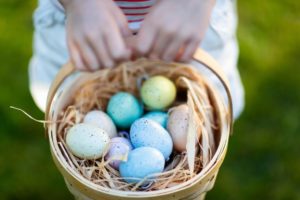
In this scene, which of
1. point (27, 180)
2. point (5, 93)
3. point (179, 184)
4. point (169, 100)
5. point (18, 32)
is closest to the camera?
point (179, 184)

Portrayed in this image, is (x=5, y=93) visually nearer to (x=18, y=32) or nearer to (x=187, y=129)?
(x=18, y=32)

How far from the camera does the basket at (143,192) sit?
1.19 meters

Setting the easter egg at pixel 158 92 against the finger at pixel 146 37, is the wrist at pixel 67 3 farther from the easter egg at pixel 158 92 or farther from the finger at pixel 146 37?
the easter egg at pixel 158 92

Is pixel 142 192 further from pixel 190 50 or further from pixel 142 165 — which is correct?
pixel 190 50

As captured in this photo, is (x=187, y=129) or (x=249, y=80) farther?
(x=249, y=80)

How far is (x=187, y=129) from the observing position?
52.6 inches

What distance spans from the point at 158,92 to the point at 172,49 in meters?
0.17

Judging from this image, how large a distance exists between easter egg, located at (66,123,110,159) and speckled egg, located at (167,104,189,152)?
148 millimetres

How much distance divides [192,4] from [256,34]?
0.97 m

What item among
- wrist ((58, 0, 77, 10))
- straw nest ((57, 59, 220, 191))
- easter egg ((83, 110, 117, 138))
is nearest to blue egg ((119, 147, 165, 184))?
straw nest ((57, 59, 220, 191))

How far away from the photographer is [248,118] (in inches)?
79.0

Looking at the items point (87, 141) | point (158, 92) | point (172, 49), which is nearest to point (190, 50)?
point (172, 49)

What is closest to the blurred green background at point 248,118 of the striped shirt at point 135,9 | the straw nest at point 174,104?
the straw nest at point 174,104

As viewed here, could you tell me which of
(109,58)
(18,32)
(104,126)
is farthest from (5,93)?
(109,58)
